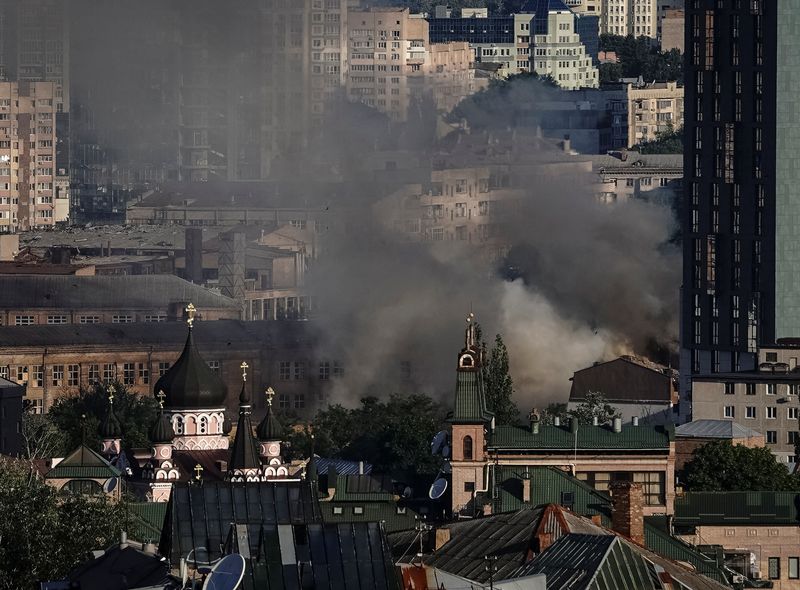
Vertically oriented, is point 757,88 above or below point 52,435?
above

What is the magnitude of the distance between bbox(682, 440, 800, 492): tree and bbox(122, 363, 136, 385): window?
53.4m

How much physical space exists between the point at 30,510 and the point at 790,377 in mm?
64812

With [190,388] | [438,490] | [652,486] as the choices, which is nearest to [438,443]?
[190,388]

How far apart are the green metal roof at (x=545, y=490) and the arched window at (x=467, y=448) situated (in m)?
0.73

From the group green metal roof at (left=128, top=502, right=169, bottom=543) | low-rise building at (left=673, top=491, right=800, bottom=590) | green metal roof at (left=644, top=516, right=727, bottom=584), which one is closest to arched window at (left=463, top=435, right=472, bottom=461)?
low-rise building at (left=673, top=491, right=800, bottom=590)

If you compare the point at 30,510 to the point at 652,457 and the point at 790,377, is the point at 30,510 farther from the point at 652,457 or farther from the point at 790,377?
the point at 790,377

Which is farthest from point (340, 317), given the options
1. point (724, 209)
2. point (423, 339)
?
point (724, 209)

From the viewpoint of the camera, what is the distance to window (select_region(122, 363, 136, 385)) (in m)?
157

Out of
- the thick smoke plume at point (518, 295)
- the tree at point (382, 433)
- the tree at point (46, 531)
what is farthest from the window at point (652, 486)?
the thick smoke plume at point (518, 295)

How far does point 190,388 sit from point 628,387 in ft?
108

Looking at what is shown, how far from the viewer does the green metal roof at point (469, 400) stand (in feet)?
306

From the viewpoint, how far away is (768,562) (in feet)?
277

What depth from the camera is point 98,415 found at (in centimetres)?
13612

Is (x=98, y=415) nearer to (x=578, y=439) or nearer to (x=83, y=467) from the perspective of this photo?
(x=83, y=467)
